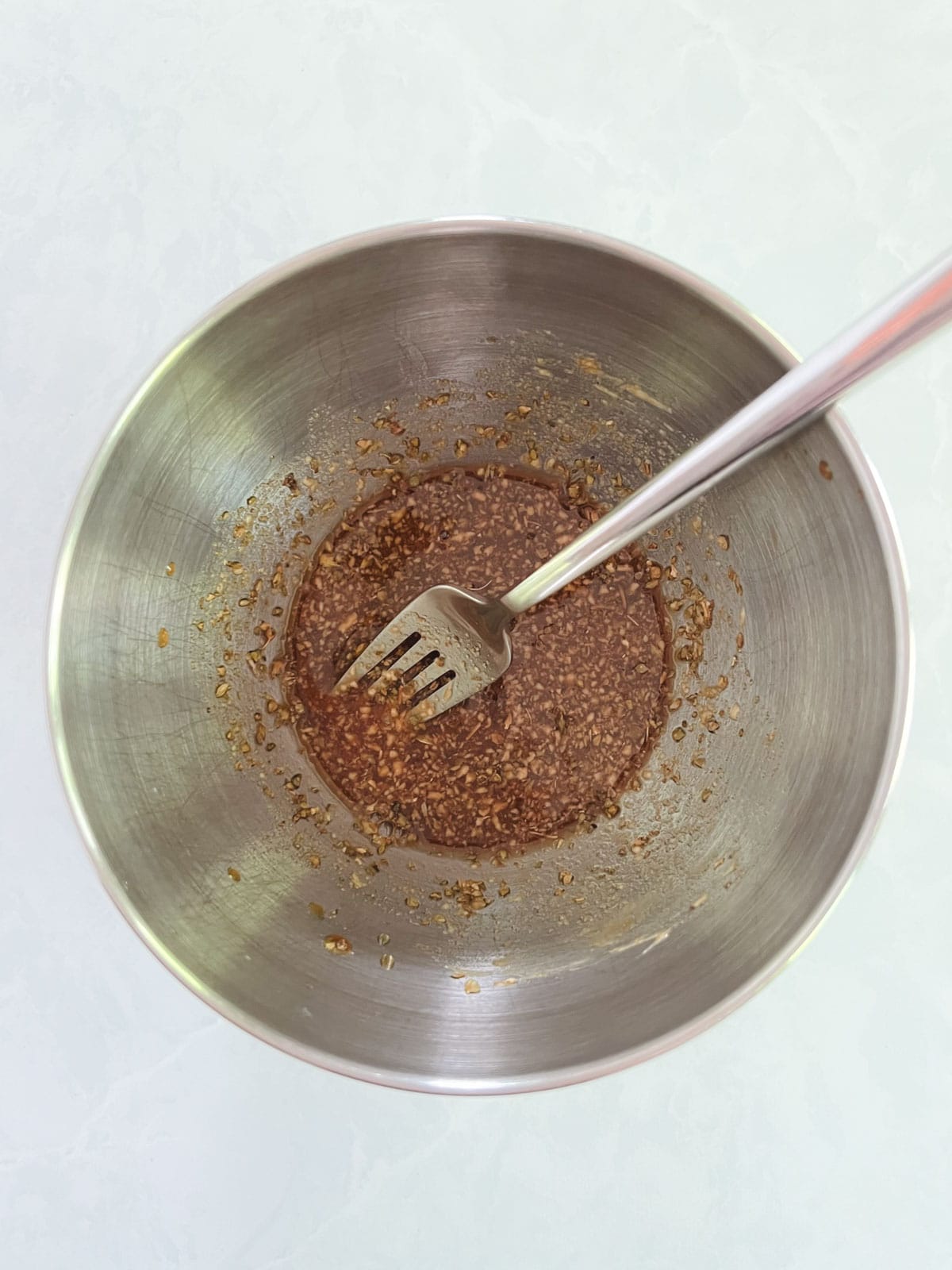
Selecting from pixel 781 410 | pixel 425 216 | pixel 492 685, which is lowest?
pixel 781 410

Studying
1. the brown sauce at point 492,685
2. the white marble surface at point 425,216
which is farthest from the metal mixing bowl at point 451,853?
the white marble surface at point 425,216

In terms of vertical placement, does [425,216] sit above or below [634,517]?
above

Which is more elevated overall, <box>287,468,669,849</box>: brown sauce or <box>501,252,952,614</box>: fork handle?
<box>287,468,669,849</box>: brown sauce

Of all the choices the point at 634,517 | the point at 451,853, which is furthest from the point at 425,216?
the point at 451,853

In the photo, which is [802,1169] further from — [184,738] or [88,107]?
[88,107]

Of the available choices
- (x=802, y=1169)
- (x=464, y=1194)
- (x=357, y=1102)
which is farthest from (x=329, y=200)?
(x=802, y=1169)

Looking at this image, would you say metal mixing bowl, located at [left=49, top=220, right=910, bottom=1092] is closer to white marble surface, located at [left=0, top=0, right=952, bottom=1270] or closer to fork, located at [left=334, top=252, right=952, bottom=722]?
fork, located at [left=334, top=252, right=952, bottom=722]

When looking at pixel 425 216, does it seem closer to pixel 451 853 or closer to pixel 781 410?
pixel 781 410

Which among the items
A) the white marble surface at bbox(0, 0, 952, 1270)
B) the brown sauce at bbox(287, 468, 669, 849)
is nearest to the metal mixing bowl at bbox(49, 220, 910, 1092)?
the brown sauce at bbox(287, 468, 669, 849)
